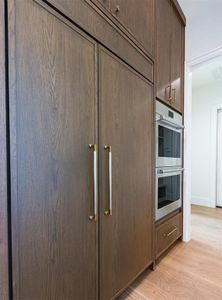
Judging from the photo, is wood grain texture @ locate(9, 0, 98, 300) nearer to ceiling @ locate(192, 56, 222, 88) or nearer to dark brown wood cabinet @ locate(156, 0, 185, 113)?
dark brown wood cabinet @ locate(156, 0, 185, 113)

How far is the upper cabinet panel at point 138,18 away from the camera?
1.22 m

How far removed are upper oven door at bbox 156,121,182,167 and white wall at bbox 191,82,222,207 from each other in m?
2.11

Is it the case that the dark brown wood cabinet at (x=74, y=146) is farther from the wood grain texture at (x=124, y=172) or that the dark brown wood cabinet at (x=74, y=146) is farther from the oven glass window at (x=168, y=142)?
the oven glass window at (x=168, y=142)

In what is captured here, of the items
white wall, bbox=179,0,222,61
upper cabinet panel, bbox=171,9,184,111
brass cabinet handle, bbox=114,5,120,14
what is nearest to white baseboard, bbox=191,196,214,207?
upper cabinet panel, bbox=171,9,184,111

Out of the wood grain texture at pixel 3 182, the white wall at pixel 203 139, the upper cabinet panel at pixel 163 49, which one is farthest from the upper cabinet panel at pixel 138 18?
the white wall at pixel 203 139

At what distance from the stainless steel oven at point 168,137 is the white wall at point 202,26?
0.82 m

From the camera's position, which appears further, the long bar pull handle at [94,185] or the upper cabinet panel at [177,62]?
the upper cabinet panel at [177,62]

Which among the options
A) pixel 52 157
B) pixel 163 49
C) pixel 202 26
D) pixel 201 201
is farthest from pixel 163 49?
pixel 201 201

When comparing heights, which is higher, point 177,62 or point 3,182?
point 177,62

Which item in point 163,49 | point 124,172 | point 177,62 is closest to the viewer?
point 124,172

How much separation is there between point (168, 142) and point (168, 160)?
0.59 feet

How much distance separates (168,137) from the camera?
76.5 inches

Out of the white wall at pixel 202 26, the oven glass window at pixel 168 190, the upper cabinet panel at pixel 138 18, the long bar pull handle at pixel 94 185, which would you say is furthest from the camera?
the white wall at pixel 202 26

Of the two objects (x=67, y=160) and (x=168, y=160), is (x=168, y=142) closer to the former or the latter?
(x=168, y=160)
